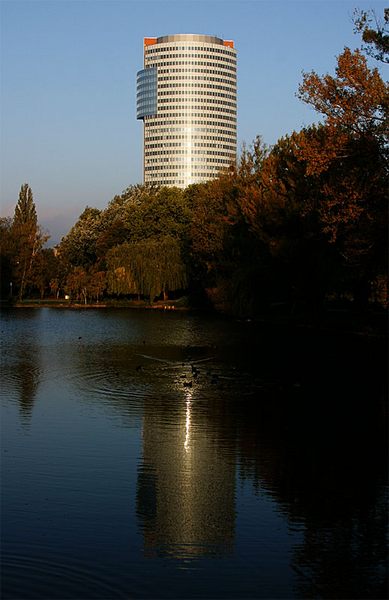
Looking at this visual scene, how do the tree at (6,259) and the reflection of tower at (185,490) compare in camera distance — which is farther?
the tree at (6,259)

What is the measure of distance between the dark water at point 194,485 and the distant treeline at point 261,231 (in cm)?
777

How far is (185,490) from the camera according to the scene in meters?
9.84

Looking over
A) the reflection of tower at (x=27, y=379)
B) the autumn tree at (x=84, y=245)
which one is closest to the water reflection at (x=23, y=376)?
the reflection of tower at (x=27, y=379)

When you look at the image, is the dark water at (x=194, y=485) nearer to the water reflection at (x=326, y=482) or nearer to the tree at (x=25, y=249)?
the water reflection at (x=326, y=482)

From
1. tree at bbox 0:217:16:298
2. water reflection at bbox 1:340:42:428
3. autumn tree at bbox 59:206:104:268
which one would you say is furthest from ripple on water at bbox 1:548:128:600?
autumn tree at bbox 59:206:104:268

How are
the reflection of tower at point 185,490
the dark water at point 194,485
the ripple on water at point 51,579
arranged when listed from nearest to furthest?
the ripple on water at point 51,579 → the dark water at point 194,485 → the reflection of tower at point 185,490

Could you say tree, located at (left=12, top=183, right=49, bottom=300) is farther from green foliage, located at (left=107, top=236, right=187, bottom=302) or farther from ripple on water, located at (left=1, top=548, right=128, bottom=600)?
ripple on water, located at (left=1, top=548, right=128, bottom=600)

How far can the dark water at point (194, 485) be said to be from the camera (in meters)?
7.00

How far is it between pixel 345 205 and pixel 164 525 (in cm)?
2009

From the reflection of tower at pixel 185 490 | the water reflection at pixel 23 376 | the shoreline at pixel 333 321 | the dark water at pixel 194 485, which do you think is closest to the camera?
the dark water at pixel 194 485

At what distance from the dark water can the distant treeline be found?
7769 millimetres

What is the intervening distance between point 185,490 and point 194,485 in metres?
0.26

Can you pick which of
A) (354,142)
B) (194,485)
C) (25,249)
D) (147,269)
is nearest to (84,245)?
(25,249)

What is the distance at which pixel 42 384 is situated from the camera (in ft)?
65.6
